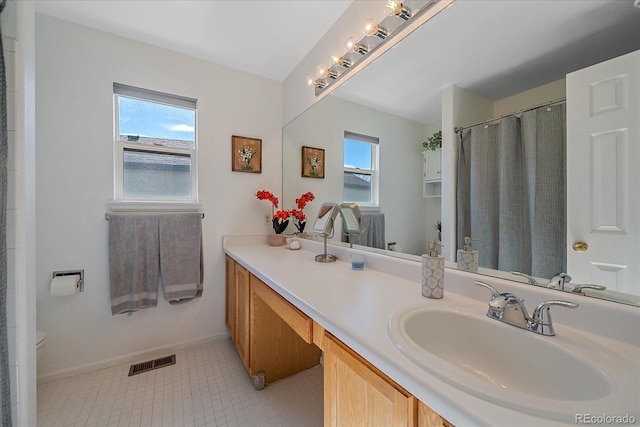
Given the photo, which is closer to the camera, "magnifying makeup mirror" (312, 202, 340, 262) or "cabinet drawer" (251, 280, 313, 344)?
"cabinet drawer" (251, 280, 313, 344)

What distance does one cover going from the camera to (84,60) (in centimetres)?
166

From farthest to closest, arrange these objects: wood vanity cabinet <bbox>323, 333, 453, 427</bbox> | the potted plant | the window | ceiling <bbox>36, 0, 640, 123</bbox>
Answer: the window
the potted plant
ceiling <bbox>36, 0, 640, 123</bbox>
wood vanity cabinet <bbox>323, 333, 453, 427</bbox>

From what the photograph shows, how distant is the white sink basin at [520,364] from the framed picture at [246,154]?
189 centimetres

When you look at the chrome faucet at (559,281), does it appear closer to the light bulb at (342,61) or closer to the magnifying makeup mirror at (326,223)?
the magnifying makeup mirror at (326,223)

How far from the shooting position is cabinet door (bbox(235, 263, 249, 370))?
61.2 inches

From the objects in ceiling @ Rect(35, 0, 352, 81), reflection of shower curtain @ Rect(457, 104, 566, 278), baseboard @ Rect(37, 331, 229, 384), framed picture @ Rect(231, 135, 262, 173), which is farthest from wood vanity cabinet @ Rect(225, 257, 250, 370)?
ceiling @ Rect(35, 0, 352, 81)

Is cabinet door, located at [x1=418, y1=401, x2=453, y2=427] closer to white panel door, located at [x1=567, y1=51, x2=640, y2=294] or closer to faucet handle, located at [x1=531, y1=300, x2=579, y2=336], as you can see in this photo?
faucet handle, located at [x1=531, y1=300, x2=579, y2=336]

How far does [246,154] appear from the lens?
2203 mm

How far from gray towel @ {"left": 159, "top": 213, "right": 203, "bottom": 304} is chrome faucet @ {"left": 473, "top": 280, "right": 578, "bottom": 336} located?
195 cm

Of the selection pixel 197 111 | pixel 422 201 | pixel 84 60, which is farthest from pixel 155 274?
pixel 422 201

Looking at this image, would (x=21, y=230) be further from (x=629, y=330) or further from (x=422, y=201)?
(x=629, y=330)

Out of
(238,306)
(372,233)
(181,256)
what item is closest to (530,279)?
(372,233)

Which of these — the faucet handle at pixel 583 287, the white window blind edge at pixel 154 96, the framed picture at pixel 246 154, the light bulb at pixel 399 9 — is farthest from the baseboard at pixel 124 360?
the light bulb at pixel 399 9

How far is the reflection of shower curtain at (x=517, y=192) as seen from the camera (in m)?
0.73
